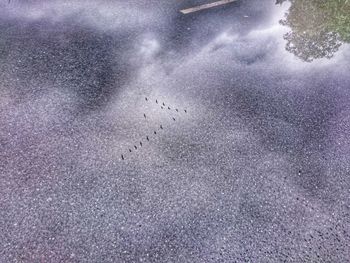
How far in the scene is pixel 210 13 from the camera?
8.10 m

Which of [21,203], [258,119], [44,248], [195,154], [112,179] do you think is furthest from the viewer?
[258,119]

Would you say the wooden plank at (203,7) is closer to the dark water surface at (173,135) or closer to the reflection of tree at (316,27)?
the dark water surface at (173,135)

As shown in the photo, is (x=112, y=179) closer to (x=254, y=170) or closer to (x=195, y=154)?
(x=195, y=154)

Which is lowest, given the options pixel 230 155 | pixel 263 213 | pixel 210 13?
pixel 263 213

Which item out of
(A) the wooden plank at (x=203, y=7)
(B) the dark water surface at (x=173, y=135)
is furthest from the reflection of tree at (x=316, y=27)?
(A) the wooden plank at (x=203, y=7)

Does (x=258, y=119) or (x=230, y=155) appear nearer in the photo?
(x=230, y=155)

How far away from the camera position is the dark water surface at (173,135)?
388 cm

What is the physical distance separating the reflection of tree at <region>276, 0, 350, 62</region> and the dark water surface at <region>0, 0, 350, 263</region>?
0.05m

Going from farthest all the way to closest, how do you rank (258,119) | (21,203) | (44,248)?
(258,119), (21,203), (44,248)

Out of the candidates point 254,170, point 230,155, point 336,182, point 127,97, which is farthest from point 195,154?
point 336,182

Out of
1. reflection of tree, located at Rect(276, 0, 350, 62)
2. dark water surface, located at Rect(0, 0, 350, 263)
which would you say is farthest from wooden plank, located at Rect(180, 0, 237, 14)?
reflection of tree, located at Rect(276, 0, 350, 62)

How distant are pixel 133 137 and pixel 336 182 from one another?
364 cm

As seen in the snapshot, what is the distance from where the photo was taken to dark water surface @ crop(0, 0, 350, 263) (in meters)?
3.88

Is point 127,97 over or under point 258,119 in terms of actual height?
over
